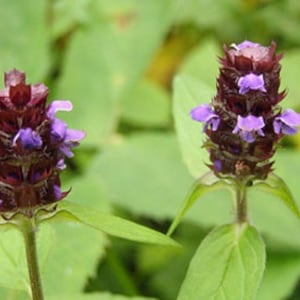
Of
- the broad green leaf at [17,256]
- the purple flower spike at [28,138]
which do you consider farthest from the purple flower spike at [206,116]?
the broad green leaf at [17,256]

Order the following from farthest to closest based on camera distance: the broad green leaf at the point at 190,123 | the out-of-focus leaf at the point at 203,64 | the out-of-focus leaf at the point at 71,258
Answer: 1. the out-of-focus leaf at the point at 203,64
2. the out-of-focus leaf at the point at 71,258
3. the broad green leaf at the point at 190,123

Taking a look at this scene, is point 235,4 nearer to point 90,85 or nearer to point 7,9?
point 90,85

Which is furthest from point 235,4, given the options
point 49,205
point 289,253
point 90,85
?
point 49,205

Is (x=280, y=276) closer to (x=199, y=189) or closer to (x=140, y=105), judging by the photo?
(x=199, y=189)

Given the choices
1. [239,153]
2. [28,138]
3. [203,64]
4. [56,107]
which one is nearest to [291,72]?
[203,64]

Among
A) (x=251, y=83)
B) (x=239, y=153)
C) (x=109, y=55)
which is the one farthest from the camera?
(x=109, y=55)

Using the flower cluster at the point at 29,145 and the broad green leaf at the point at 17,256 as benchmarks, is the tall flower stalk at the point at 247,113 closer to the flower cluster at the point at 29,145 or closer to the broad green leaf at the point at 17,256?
the flower cluster at the point at 29,145

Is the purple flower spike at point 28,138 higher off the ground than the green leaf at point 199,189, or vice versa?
the purple flower spike at point 28,138
